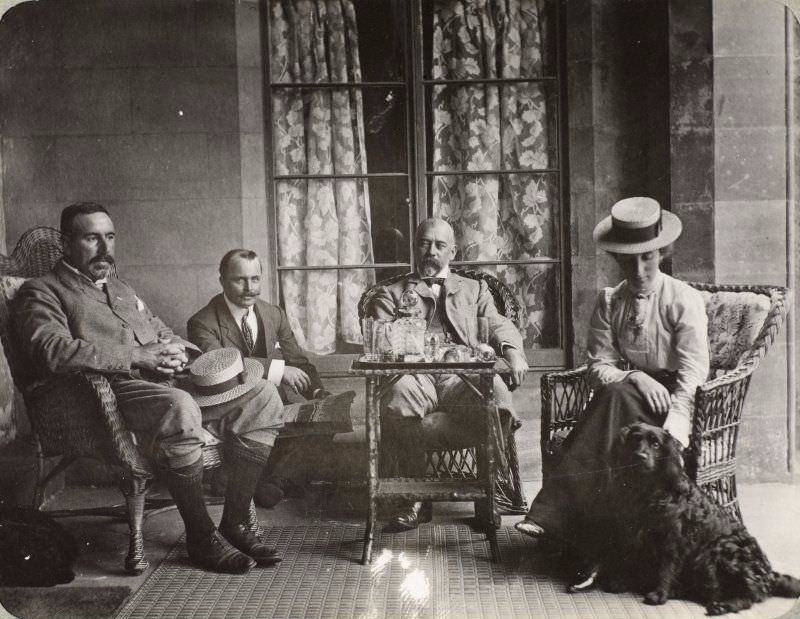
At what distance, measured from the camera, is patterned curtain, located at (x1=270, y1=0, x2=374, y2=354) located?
415cm

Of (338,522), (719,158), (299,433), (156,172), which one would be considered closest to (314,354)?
(299,433)

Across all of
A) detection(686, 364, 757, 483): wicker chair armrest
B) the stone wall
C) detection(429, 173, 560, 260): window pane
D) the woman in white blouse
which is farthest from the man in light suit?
detection(686, 364, 757, 483): wicker chair armrest

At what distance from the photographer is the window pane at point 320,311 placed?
13.7 feet

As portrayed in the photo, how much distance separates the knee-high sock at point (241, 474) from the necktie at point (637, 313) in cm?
175

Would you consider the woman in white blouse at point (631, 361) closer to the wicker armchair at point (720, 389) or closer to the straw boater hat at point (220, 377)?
the wicker armchair at point (720, 389)

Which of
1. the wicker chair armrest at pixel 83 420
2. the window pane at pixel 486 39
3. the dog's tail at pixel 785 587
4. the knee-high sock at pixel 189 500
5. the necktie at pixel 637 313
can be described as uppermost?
the window pane at pixel 486 39

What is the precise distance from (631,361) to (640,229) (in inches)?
23.3

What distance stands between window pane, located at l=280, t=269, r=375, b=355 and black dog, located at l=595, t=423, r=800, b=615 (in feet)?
5.68

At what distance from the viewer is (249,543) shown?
3.20 meters

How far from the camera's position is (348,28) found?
13.6 ft

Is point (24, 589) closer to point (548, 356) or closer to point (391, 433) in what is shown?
point (391, 433)

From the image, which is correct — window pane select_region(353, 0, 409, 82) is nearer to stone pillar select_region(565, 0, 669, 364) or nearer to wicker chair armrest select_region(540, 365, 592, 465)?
stone pillar select_region(565, 0, 669, 364)

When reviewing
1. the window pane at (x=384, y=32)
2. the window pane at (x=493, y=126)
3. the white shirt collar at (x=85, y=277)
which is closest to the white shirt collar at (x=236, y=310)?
the white shirt collar at (x=85, y=277)

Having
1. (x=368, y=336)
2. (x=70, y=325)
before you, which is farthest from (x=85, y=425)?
(x=368, y=336)
